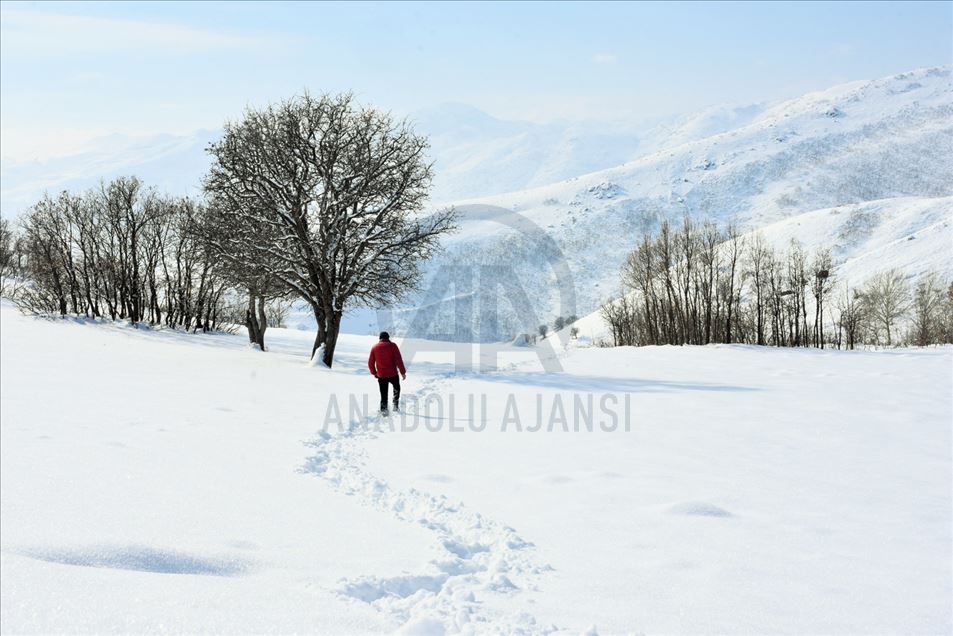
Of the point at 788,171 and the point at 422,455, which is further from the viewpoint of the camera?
the point at 788,171

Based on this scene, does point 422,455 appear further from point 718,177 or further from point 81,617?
point 718,177

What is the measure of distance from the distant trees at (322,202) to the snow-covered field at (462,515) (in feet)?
29.1

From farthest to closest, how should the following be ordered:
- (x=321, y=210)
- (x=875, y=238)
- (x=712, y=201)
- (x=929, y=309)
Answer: (x=712, y=201)
(x=875, y=238)
(x=929, y=309)
(x=321, y=210)

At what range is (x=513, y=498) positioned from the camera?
748cm

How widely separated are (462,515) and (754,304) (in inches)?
2383

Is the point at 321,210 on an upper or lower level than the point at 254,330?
upper

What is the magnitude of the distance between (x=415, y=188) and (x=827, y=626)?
21633mm

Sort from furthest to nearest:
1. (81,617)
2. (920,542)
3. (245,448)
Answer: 1. (245,448)
2. (920,542)
3. (81,617)

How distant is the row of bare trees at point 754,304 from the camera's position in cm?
4875

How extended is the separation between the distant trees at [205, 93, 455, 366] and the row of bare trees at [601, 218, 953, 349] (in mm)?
28088

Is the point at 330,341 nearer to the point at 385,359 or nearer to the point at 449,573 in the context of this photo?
the point at 385,359

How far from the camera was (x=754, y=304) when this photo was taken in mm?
59062

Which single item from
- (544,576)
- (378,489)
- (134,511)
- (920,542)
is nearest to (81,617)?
(134,511)
